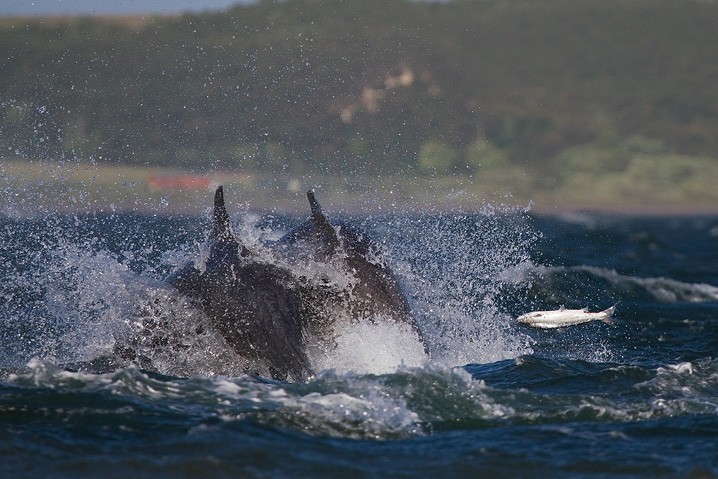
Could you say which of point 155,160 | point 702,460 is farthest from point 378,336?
point 155,160

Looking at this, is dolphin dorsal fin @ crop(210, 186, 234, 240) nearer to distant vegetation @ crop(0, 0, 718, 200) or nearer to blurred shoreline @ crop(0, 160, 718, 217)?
blurred shoreline @ crop(0, 160, 718, 217)

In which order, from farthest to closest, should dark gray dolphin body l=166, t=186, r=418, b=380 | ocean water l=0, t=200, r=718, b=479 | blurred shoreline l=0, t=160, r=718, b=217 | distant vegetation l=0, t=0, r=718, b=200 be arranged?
distant vegetation l=0, t=0, r=718, b=200 < blurred shoreline l=0, t=160, r=718, b=217 < dark gray dolphin body l=166, t=186, r=418, b=380 < ocean water l=0, t=200, r=718, b=479

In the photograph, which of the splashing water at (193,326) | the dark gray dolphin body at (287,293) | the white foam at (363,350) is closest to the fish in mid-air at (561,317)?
the splashing water at (193,326)

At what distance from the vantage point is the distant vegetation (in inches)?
3713

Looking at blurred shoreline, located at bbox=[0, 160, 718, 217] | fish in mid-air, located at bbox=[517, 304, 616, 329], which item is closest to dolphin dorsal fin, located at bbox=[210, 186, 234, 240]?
fish in mid-air, located at bbox=[517, 304, 616, 329]

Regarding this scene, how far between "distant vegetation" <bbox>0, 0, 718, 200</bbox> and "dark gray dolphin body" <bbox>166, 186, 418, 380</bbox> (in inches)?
2269

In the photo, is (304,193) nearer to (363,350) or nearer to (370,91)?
(363,350)

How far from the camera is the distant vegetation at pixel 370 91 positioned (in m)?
94.3

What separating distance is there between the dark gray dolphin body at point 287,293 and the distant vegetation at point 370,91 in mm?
57626

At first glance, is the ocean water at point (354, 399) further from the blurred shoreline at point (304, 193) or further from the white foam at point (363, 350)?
the blurred shoreline at point (304, 193)

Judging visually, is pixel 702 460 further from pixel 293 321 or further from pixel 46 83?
pixel 46 83

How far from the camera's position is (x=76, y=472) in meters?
8.38

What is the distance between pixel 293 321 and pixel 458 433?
224 cm

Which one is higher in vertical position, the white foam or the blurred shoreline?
the blurred shoreline
